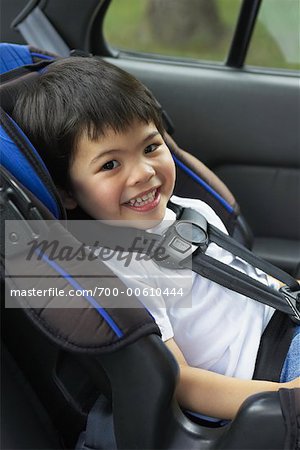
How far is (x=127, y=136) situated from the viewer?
1262 millimetres

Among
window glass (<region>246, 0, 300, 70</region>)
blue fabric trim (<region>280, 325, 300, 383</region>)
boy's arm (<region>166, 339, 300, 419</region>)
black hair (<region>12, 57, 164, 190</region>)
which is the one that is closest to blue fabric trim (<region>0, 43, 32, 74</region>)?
black hair (<region>12, 57, 164, 190</region>)

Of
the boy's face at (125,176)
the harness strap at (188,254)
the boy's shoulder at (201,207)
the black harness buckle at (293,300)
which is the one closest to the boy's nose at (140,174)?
the boy's face at (125,176)

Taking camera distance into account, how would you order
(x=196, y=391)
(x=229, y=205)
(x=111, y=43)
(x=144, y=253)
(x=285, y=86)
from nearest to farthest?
1. (x=196, y=391)
2. (x=144, y=253)
3. (x=229, y=205)
4. (x=285, y=86)
5. (x=111, y=43)

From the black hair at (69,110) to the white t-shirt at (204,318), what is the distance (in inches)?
8.8

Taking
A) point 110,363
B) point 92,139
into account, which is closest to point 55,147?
point 92,139

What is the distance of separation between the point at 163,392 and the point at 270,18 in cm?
142

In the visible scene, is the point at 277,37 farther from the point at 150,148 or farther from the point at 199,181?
the point at 150,148

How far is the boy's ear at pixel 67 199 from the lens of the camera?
133 cm

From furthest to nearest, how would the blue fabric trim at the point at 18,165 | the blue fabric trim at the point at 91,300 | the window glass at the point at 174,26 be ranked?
the window glass at the point at 174,26 → the blue fabric trim at the point at 18,165 → the blue fabric trim at the point at 91,300

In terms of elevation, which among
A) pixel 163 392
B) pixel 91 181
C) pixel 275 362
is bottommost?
pixel 275 362

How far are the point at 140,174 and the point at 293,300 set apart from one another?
1.32 ft

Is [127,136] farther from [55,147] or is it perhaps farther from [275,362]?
[275,362]

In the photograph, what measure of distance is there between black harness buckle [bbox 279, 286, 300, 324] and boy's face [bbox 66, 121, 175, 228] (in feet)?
0.98

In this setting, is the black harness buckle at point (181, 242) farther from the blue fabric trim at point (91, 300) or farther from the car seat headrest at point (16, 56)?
the car seat headrest at point (16, 56)
